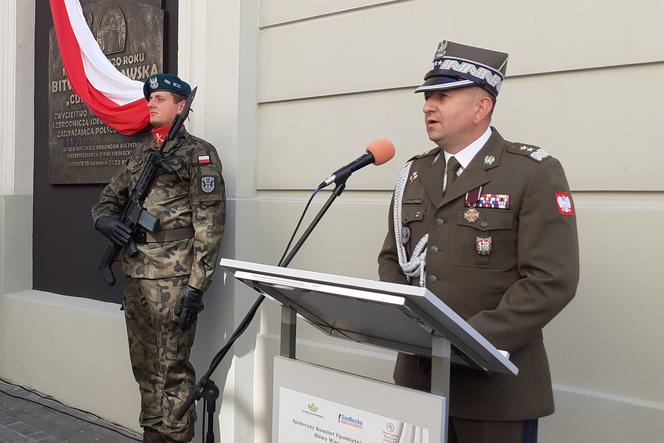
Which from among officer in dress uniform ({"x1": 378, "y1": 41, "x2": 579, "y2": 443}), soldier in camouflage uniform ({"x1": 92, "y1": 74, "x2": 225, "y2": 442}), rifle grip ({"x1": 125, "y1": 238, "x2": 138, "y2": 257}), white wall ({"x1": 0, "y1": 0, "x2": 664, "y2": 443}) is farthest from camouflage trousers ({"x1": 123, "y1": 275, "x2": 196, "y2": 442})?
officer in dress uniform ({"x1": 378, "y1": 41, "x2": 579, "y2": 443})

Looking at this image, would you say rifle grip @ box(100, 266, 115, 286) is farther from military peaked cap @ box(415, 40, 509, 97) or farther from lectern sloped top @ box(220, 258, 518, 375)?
military peaked cap @ box(415, 40, 509, 97)

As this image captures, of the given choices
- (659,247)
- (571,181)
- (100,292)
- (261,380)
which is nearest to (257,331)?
(261,380)

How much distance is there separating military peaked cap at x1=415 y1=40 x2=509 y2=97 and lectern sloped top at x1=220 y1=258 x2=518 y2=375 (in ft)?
2.37

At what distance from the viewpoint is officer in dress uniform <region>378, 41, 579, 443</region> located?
5.38ft

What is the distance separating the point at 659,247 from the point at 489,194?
1.01 m

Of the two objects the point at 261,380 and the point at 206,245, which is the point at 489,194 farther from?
the point at 261,380

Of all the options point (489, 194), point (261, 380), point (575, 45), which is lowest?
point (261, 380)

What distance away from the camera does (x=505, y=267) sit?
5.83ft

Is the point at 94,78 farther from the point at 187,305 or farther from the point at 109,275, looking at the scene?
the point at 187,305

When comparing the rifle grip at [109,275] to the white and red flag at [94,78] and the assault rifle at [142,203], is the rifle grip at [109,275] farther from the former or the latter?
the white and red flag at [94,78]

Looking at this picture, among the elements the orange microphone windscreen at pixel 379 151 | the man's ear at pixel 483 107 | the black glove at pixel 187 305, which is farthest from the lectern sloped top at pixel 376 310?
the black glove at pixel 187 305

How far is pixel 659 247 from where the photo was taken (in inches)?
95.7

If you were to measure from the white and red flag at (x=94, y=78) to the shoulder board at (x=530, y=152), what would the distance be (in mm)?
2865

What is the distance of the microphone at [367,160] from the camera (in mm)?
2049
